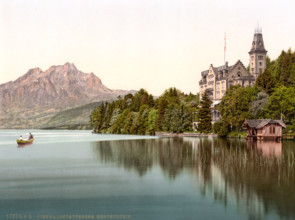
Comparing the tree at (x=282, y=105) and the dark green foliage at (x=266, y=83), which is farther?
the dark green foliage at (x=266, y=83)

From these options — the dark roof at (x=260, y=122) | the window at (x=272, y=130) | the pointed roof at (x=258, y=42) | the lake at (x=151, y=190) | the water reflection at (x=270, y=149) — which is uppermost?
the pointed roof at (x=258, y=42)

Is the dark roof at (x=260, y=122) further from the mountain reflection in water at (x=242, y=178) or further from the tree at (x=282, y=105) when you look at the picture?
the mountain reflection in water at (x=242, y=178)

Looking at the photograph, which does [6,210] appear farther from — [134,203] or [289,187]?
[289,187]

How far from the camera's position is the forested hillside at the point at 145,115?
116812 millimetres

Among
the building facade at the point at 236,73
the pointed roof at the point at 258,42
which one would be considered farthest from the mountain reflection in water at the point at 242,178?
the pointed roof at the point at 258,42

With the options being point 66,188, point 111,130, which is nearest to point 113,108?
point 111,130

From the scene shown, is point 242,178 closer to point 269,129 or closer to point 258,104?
point 269,129

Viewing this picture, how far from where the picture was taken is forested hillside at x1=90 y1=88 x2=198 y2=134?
116812 mm

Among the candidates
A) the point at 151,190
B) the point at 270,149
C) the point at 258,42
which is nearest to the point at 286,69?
the point at 258,42

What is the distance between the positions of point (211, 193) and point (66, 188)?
9.45 m

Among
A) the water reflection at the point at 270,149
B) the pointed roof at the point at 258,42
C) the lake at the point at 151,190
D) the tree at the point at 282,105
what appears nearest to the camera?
the lake at the point at 151,190

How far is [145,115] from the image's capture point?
134m

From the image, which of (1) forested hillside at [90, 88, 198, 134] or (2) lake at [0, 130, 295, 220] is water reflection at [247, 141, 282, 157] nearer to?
(2) lake at [0, 130, 295, 220]

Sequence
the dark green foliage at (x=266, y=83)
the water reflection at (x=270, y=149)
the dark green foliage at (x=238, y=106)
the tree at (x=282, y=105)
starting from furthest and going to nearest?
the dark green foliage at (x=266, y=83)
the dark green foliage at (x=238, y=106)
the tree at (x=282, y=105)
the water reflection at (x=270, y=149)
